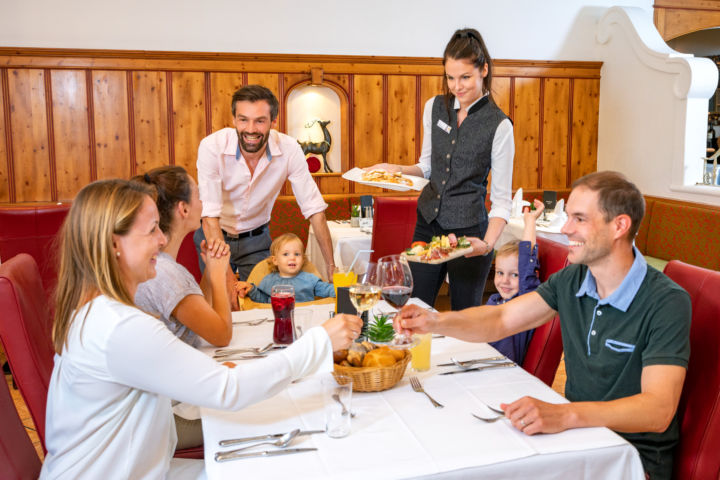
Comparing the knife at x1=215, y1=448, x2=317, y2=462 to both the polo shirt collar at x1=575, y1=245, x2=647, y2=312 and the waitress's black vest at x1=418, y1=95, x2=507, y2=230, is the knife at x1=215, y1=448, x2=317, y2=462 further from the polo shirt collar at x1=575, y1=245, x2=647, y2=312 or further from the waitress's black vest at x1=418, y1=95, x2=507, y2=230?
the waitress's black vest at x1=418, y1=95, x2=507, y2=230

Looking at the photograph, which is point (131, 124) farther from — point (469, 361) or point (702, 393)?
point (702, 393)

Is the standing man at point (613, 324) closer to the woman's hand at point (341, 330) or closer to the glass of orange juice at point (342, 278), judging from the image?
the woman's hand at point (341, 330)

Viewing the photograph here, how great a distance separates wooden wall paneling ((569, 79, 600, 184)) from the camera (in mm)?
7145

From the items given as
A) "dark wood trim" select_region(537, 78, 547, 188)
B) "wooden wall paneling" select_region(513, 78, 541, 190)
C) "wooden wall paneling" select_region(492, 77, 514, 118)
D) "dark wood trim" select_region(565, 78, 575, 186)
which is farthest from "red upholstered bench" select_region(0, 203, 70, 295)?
"dark wood trim" select_region(565, 78, 575, 186)

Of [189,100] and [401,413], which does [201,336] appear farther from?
[189,100]

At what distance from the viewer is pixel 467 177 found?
301 centimetres

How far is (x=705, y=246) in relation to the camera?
5168mm

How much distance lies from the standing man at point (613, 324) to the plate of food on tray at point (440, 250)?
2.59 ft

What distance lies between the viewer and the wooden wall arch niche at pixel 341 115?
6371mm

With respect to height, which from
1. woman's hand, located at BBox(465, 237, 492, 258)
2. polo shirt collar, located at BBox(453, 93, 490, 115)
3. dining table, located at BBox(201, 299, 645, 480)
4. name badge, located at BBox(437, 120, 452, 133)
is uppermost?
polo shirt collar, located at BBox(453, 93, 490, 115)

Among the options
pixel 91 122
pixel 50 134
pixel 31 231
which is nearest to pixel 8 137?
pixel 50 134

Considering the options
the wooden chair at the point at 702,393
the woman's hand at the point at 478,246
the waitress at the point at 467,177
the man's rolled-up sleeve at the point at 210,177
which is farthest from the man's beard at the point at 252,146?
the wooden chair at the point at 702,393

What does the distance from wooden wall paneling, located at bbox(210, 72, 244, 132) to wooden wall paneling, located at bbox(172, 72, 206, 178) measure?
9 cm

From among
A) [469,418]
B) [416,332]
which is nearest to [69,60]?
[416,332]
